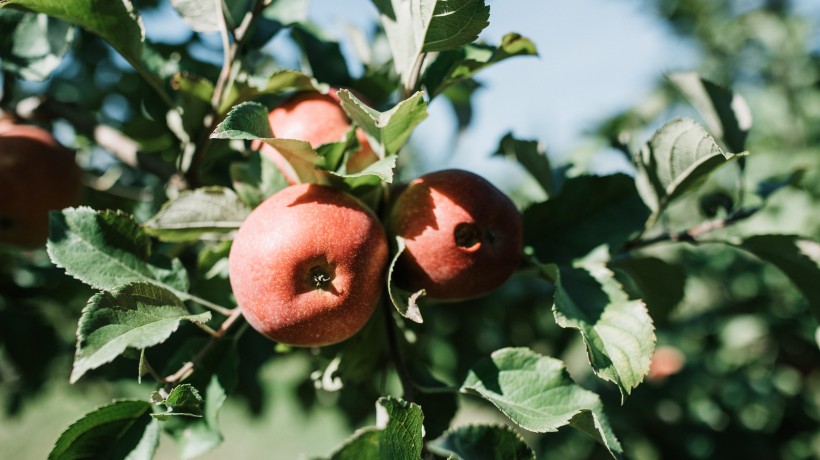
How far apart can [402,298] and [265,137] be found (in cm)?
31

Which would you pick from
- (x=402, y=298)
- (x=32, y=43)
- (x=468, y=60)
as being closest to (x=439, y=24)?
(x=468, y=60)

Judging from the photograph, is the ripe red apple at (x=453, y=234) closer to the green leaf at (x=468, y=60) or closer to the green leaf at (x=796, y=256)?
the green leaf at (x=468, y=60)

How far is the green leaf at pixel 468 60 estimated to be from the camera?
986mm

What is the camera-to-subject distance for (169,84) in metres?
1.22

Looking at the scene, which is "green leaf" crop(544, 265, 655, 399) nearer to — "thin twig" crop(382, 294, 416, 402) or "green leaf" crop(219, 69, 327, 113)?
"thin twig" crop(382, 294, 416, 402)

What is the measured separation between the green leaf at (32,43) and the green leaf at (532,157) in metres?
0.91

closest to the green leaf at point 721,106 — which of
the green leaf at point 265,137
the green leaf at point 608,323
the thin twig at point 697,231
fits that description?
the thin twig at point 697,231

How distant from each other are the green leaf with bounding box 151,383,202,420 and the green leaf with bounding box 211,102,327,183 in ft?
1.05

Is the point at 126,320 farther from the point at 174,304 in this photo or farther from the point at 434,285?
the point at 434,285

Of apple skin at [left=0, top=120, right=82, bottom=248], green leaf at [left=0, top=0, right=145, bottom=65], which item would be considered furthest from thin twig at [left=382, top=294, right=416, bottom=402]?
apple skin at [left=0, top=120, right=82, bottom=248]

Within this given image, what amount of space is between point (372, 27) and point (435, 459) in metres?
1.23

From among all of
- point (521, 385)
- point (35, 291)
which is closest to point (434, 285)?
point (521, 385)

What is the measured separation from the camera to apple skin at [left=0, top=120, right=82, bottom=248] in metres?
1.33

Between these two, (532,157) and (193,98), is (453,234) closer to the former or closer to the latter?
(532,157)
